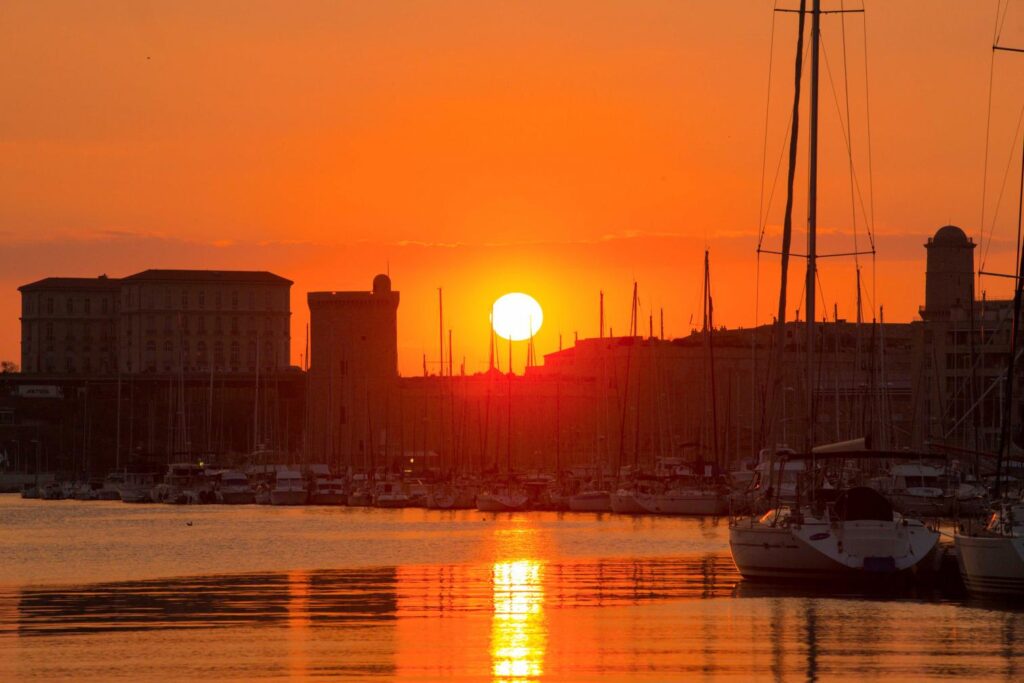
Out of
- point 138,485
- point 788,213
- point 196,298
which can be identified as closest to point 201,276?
point 196,298

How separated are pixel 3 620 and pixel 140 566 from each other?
Answer: 16681 millimetres

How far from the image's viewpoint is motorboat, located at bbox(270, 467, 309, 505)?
98562mm

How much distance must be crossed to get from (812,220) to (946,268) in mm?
104183

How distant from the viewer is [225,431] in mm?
156625

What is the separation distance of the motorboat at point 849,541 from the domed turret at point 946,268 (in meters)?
106

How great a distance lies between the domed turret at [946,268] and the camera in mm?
136250

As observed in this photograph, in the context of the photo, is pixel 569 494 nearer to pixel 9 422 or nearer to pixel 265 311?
pixel 9 422

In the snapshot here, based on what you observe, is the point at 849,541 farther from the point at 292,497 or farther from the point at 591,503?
the point at 292,497

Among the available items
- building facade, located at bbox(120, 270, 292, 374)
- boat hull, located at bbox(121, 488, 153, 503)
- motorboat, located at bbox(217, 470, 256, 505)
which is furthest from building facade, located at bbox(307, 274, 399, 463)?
building facade, located at bbox(120, 270, 292, 374)

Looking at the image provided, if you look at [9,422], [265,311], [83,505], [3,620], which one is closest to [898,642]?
[3,620]

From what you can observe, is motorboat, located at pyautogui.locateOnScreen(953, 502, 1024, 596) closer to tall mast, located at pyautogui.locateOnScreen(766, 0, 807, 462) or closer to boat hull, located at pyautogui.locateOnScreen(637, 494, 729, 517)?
tall mast, located at pyautogui.locateOnScreen(766, 0, 807, 462)

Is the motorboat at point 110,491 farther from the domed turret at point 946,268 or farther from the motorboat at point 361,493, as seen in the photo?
the domed turret at point 946,268

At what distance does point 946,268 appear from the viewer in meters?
137

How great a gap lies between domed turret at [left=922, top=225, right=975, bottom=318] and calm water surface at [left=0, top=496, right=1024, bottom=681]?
8795 cm
